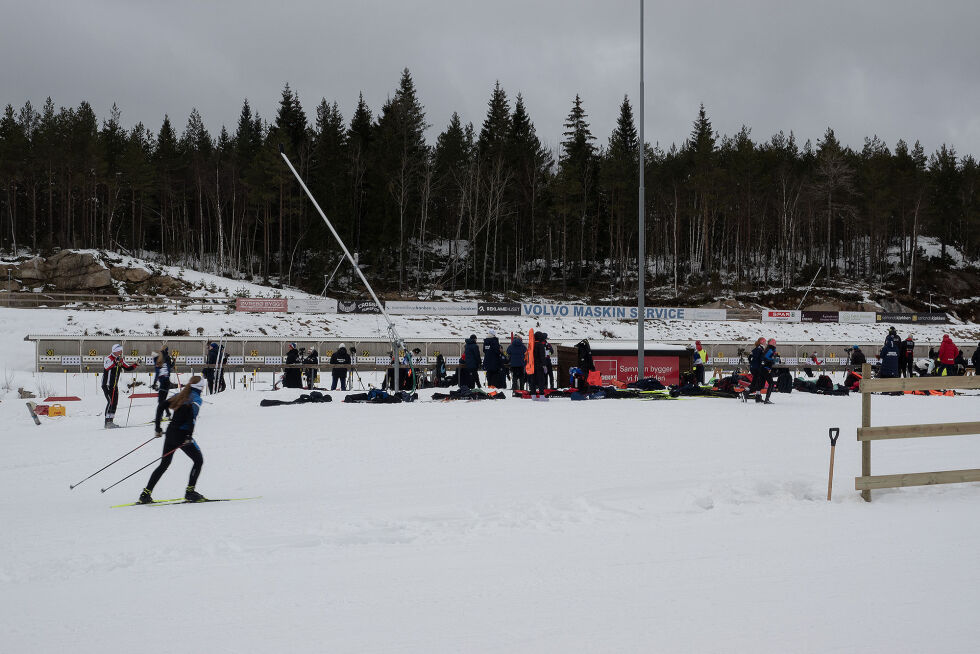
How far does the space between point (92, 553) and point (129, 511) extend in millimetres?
1638

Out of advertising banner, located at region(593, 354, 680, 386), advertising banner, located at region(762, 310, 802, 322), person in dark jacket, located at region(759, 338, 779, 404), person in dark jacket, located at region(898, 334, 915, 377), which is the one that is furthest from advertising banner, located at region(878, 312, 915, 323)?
Result: person in dark jacket, located at region(759, 338, 779, 404)

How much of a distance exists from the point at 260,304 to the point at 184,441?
3343 centimetres

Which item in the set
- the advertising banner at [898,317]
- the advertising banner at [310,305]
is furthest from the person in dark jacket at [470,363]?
the advertising banner at [898,317]

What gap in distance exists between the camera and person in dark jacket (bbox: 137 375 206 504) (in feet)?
24.2

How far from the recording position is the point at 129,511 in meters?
6.95

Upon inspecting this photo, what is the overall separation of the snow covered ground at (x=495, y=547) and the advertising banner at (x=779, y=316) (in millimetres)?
36752

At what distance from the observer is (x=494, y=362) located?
18.8 metres

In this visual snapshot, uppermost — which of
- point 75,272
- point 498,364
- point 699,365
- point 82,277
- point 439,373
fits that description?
point 75,272

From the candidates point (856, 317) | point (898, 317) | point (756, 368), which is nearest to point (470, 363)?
point (756, 368)

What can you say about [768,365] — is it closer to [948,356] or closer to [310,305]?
[948,356]

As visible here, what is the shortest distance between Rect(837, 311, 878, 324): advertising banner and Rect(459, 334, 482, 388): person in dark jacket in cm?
3719

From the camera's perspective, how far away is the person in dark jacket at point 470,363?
1872cm

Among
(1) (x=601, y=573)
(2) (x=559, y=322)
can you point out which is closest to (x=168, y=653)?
(1) (x=601, y=573)

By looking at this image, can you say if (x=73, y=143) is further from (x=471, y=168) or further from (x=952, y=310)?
(x=952, y=310)
